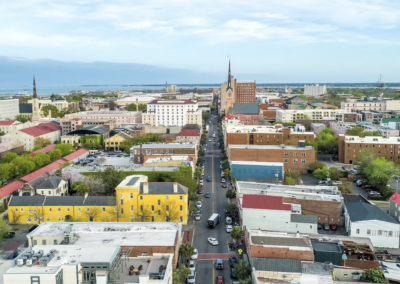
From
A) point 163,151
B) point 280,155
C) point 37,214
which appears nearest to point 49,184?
point 37,214

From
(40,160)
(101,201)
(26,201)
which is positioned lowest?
(26,201)

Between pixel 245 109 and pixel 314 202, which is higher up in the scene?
pixel 245 109

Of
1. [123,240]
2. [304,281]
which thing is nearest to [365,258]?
[304,281]

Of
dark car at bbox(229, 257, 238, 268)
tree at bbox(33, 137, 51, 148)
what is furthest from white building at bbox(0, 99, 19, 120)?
dark car at bbox(229, 257, 238, 268)

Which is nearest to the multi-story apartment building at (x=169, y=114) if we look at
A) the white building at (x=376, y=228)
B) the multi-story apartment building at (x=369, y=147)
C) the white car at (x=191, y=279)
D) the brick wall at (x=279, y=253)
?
the multi-story apartment building at (x=369, y=147)

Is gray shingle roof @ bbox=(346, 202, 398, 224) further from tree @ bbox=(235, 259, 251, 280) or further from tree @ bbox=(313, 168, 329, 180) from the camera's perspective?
tree @ bbox=(313, 168, 329, 180)

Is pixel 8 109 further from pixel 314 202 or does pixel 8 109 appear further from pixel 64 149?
pixel 314 202

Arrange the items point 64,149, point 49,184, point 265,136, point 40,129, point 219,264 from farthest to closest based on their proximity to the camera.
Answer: point 40,129 < point 265,136 < point 64,149 < point 49,184 < point 219,264
